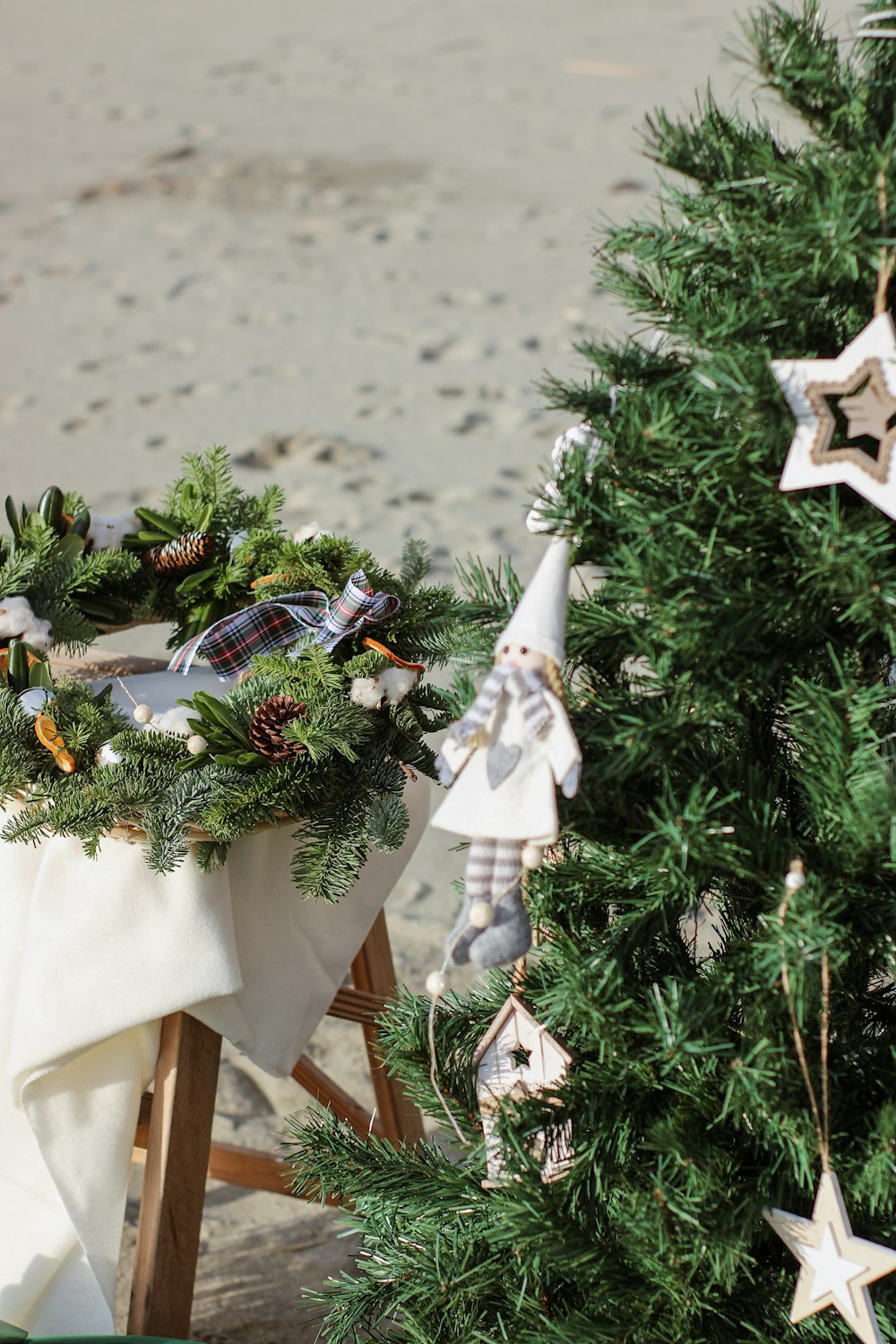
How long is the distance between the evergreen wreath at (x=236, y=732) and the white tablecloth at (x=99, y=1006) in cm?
5

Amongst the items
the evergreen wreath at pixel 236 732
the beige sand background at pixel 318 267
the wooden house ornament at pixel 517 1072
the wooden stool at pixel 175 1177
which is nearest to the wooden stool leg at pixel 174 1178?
the wooden stool at pixel 175 1177

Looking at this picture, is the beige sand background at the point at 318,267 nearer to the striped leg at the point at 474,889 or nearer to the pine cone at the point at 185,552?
the pine cone at the point at 185,552

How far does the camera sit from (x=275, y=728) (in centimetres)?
104

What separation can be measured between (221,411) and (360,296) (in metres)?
0.91

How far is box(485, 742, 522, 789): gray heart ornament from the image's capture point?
0.74 meters

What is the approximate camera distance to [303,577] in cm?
122

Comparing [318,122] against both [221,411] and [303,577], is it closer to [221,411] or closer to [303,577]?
[221,411]

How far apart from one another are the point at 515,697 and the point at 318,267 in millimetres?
4145

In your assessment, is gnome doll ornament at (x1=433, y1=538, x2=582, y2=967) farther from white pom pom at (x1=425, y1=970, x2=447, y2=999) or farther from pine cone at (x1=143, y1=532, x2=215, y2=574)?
pine cone at (x1=143, y1=532, x2=215, y2=574)

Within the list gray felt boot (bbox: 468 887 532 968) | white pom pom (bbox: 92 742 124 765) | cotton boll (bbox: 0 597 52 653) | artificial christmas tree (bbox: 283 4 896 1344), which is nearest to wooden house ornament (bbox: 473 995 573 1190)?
artificial christmas tree (bbox: 283 4 896 1344)

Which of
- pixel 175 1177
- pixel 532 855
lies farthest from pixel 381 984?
pixel 532 855

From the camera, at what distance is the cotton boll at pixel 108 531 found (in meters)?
1.35

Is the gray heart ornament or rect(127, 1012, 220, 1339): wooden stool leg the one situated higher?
the gray heart ornament

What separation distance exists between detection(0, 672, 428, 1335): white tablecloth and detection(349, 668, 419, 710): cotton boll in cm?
16
